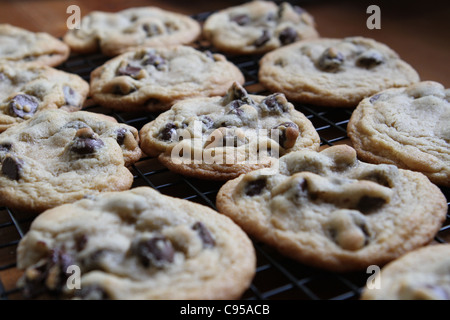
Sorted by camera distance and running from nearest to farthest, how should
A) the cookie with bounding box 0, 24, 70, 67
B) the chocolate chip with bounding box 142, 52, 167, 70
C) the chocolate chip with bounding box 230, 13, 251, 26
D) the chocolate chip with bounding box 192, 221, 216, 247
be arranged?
1. the chocolate chip with bounding box 192, 221, 216, 247
2. the chocolate chip with bounding box 142, 52, 167, 70
3. the cookie with bounding box 0, 24, 70, 67
4. the chocolate chip with bounding box 230, 13, 251, 26

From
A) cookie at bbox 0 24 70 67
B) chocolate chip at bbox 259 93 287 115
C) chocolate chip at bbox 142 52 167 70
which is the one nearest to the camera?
chocolate chip at bbox 259 93 287 115

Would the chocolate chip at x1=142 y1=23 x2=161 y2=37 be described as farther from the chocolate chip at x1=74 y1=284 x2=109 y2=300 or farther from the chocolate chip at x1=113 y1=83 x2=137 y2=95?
the chocolate chip at x1=74 y1=284 x2=109 y2=300

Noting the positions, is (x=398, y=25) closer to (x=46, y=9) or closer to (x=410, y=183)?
(x=410, y=183)

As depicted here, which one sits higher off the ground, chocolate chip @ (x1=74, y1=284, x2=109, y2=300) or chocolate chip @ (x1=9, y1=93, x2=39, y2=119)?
chocolate chip @ (x1=9, y1=93, x2=39, y2=119)

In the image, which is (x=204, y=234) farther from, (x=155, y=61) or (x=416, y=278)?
(x=155, y=61)

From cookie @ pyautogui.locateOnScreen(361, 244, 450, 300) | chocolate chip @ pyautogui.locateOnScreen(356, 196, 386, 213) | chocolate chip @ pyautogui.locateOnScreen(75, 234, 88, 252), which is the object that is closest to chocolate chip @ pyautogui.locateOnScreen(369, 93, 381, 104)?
chocolate chip @ pyautogui.locateOnScreen(356, 196, 386, 213)

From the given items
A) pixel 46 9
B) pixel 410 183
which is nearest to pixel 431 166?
pixel 410 183

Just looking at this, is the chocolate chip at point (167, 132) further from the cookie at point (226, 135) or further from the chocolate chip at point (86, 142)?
the chocolate chip at point (86, 142)

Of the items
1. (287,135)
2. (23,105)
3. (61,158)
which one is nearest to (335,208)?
(287,135)

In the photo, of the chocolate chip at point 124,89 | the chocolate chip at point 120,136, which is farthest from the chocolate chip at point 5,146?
the chocolate chip at point 124,89
